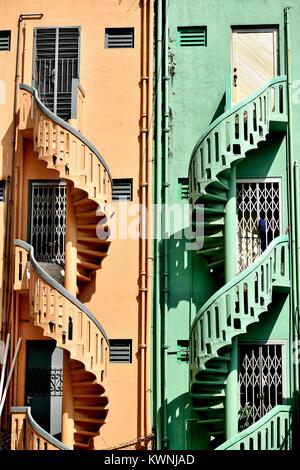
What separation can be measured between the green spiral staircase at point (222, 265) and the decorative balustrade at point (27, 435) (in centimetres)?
218

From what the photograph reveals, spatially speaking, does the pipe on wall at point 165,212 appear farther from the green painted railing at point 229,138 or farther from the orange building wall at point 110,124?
the green painted railing at point 229,138

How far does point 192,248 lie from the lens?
19.7 metres

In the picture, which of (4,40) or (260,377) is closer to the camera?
(260,377)

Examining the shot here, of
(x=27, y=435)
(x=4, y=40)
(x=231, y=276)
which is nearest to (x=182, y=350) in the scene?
(x=231, y=276)

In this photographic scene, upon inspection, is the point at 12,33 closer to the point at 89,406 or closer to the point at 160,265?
the point at 160,265

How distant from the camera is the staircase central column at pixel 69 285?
61.2ft

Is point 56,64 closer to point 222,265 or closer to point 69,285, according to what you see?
point 69,285

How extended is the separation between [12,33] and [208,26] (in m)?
3.12

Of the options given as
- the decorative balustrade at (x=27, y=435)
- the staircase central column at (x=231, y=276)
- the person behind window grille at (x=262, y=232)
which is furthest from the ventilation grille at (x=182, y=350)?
the decorative balustrade at (x=27, y=435)

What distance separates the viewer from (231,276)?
18.9 metres

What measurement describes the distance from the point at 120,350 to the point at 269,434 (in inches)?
105

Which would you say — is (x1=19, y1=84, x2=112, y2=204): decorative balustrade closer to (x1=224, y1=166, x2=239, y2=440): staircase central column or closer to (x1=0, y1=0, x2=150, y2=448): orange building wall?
(x1=0, y1=0, x2=150, y2=448): orange building wall
